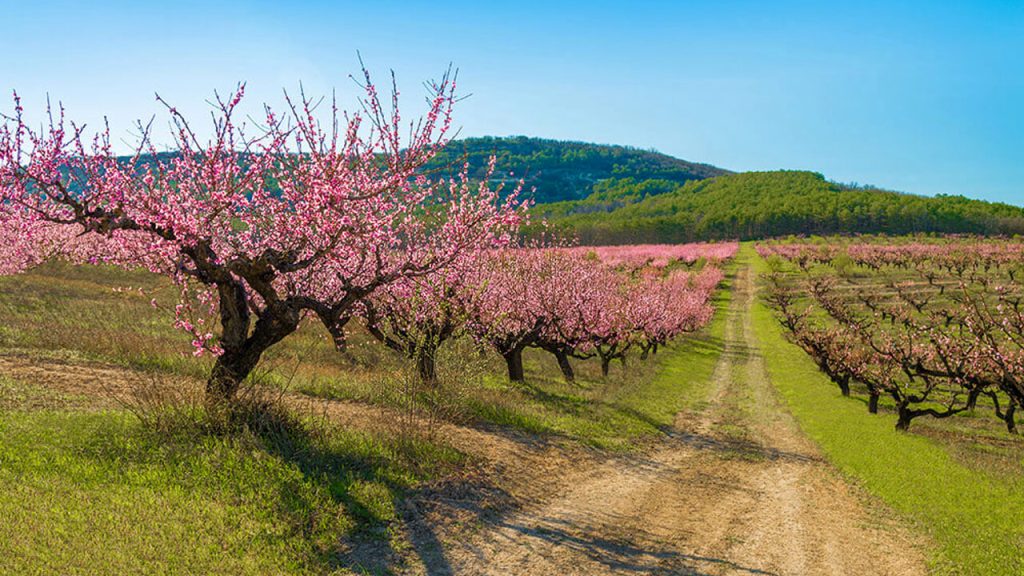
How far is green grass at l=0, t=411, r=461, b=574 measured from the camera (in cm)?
771

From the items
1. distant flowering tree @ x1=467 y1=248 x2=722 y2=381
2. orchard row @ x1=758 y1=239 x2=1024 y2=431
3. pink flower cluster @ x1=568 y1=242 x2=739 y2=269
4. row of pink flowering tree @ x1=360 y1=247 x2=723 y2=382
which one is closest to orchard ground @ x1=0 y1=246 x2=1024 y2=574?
row of pink flowering tree @ x1=360 y1=247 x2=723 y2=382

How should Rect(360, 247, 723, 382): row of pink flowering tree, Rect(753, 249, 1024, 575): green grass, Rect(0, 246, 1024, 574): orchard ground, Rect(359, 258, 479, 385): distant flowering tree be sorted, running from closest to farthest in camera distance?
Rect(0, 246, 1024, 574): orchard ground < Rect(753, 249, 1024, 575): green grass < Rect(359, 258, 479, 385): distant flowering tree < Rect(360, 247, 723, 382): row of pink flowering tree

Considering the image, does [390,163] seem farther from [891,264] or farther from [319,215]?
[891,264]

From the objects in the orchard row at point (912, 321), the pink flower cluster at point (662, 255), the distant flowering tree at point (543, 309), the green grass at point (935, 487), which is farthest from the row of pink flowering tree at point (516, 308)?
the pink flower cluster at point (662, 255)

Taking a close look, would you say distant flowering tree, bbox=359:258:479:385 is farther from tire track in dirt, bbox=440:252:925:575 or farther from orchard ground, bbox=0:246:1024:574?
tire track in dirt, bbox=440:252:925:575

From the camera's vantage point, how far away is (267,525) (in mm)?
8844

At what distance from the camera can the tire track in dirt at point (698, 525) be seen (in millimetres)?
9633

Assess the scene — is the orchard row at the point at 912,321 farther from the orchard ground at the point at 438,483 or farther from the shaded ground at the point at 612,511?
the shaded ground at the point at 612,511

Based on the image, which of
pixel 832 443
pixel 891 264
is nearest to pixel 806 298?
pixel 891 264

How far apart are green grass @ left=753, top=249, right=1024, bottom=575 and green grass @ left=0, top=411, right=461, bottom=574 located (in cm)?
1037

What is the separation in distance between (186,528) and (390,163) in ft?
23.4

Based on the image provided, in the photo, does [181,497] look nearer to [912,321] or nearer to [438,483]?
[438,483]

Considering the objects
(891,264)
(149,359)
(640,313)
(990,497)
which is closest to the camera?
(990,497)

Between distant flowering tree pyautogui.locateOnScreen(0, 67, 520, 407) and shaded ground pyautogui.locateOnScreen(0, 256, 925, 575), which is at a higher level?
distant flowering tree pyautogui.locateOnScreen(0, 67, 520, 407)
